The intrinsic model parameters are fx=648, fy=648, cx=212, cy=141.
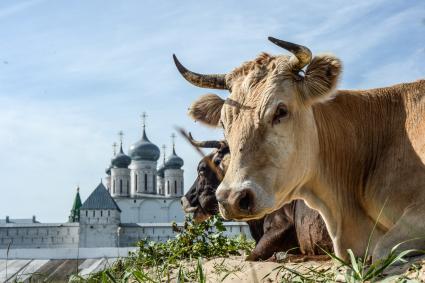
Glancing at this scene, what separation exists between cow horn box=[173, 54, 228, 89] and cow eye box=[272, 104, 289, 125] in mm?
577

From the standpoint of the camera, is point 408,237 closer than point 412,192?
Yes

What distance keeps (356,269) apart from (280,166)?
718 mm

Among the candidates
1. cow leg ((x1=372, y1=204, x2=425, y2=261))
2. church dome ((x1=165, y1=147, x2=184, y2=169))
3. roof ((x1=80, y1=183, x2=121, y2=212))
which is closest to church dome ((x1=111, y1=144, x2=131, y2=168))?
church dome ((x1=165, y1=147, x2=184, y2=169))

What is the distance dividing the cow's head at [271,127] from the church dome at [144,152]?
68.2 m

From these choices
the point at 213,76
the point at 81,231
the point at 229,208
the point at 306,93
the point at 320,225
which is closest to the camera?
the point at 229,208

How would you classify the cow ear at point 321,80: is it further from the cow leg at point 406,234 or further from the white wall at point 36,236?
the white wall at point 36,236

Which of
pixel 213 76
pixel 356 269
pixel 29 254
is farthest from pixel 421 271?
pixel 29 254

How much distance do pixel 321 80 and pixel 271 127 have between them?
0.41 metres

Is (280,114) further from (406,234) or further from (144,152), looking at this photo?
(144,152)

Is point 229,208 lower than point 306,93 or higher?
lower

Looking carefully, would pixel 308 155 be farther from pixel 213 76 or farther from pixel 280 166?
pixel 213 76

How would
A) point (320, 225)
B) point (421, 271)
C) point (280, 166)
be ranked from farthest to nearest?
point (320, 225) < point (280, 166) < point (421, 271)

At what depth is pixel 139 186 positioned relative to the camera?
2881 inches

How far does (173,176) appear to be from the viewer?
73.4 metres
